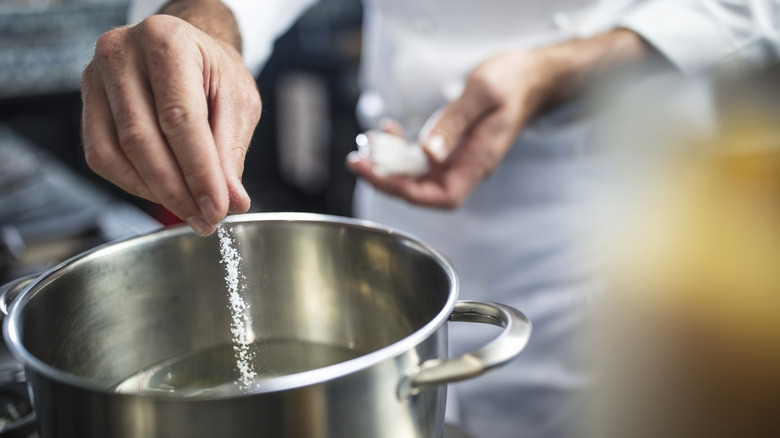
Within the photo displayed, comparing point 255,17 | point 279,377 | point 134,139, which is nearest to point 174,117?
point 134,139

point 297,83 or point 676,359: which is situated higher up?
point 676,359

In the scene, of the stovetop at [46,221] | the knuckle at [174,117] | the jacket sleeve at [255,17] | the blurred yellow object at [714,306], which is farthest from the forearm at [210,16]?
the blurred yellow object at [714,306]

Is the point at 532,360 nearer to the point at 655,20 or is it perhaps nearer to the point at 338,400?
the point at 655,20

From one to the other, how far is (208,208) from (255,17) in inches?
14.7

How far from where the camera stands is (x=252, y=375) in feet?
1.44

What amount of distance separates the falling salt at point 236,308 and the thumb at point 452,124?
0.92 feet

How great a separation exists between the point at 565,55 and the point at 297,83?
181 cm

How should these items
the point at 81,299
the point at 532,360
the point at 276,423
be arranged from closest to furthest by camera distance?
the point at 276,423 < the point at 81,299 < the point at 532,360

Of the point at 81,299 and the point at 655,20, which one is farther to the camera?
the point at 655,20

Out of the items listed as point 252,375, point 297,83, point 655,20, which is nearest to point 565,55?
point 655,20

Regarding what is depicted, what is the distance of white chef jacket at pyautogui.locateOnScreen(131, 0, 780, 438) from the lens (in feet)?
2.61

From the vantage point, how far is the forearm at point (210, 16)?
49 cm

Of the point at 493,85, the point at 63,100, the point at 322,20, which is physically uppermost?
the point at 493,85

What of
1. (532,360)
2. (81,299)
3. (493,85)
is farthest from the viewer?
(532,360)
